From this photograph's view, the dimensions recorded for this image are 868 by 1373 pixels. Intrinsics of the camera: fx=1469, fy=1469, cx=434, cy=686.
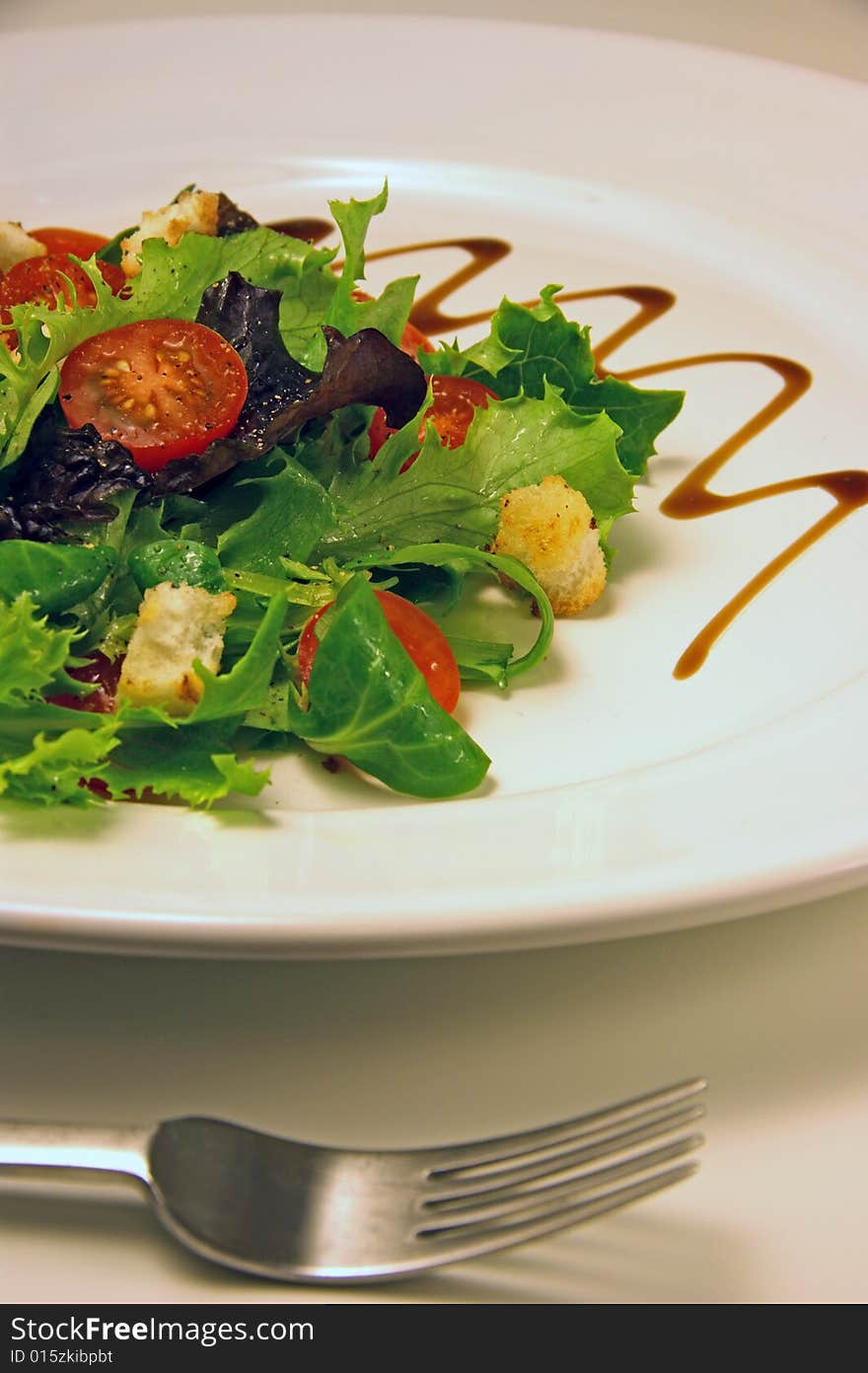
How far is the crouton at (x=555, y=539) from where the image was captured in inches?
117

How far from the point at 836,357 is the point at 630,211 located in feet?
3.59

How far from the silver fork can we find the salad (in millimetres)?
575

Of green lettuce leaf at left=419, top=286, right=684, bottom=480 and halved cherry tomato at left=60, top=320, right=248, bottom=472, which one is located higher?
green lettuce leaf at left=419, top=286, right=684, bottom=480

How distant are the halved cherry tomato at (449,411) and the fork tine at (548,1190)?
1.72 meters

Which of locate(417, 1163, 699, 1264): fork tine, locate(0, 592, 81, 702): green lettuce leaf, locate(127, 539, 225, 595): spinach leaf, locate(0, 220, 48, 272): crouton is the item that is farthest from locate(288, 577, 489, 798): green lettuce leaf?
locate(0, 220, 48, 272): crouton

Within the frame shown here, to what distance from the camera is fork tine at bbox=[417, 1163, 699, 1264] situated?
184 cm

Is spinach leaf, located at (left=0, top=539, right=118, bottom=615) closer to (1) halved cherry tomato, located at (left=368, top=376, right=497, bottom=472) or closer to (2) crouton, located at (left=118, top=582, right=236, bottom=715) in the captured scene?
(2) crouton, located at (left=118, top=582, right=236, bottom=715)

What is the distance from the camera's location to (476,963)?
7.97ft

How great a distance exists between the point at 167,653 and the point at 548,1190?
44.6 inches

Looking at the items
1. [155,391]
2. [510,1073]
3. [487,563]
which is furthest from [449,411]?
[510,1073]

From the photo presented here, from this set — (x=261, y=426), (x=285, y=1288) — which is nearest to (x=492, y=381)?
(x=261, y=426)

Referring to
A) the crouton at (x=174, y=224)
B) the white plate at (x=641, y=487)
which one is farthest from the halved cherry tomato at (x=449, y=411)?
the crouton at (x=174, y=224)

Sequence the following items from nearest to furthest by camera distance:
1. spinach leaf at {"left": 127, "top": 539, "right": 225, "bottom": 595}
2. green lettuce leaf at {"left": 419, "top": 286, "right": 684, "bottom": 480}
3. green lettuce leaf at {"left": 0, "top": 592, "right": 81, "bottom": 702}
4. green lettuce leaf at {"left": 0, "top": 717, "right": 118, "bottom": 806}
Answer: green lettuce leaf at {"left": 0, "top": 717, "right": 118, "bottom": 806}
green lettuce leaf at {"left": 0, "top": 592, "right": 81, "bottom": 702}
spinach leaf at {"left": 127, "top": 539, "right": 225, "bottom": 595}
green lettuce leaf at {"left": 419, "top": 286, "right": 684, "bottom": 480}

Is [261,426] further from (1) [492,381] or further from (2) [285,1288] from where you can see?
(2) [285,1288]
